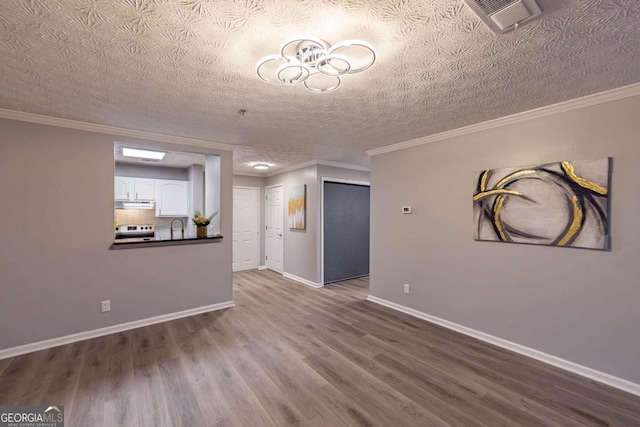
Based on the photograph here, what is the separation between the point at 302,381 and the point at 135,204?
5001 millimetres

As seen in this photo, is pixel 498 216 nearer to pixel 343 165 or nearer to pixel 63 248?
pixel 343 165

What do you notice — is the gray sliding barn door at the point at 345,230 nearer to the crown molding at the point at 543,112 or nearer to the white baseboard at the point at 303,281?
the white baseboard at the point at 303,281

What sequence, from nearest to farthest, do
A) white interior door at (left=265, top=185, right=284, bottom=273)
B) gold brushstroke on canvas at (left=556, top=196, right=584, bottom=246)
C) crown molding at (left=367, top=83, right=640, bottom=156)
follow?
crown molding at (left=367, top=83, right=640, bottom=156), gold brushstroke on canvas at (left=556, top=196, right=584, bottom=246), white interior door at (left=265, top=185, right=284, bottom=273)

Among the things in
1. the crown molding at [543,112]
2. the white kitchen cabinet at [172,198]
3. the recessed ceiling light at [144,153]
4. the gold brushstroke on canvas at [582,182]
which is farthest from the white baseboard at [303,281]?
the gold brushstroke on canvas at [582,182]

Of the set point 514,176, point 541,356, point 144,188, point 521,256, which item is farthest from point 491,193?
point 144,188

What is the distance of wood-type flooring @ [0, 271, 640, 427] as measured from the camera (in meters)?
1.92

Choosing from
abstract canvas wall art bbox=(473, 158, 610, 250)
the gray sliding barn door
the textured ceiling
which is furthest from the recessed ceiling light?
abstract canvas wall art bbox=(473, 158, 610, 250)

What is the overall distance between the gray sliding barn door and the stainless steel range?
3.69 meters

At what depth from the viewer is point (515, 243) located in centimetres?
282

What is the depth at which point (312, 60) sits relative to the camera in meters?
1.73

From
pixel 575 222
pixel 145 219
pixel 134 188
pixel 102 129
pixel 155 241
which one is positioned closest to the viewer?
pixel 575 222

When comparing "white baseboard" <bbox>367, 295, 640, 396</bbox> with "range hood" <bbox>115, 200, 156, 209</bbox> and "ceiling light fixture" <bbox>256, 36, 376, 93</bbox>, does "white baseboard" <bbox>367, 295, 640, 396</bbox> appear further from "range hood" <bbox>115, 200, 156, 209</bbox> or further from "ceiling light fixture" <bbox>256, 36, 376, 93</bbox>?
"range hood" <bbox>115, 200, 156, 209</bbox>

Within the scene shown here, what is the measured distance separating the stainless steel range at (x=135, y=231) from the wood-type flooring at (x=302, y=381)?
2.84 m

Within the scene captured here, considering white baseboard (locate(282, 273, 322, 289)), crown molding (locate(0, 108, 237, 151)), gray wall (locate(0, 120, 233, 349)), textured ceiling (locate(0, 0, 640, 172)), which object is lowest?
white baseboard (locate(282, 273, 322, 289))
